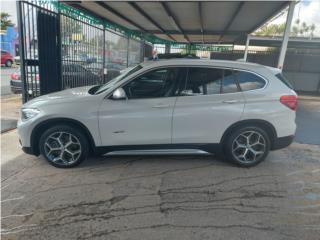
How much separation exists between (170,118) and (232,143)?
112 cm

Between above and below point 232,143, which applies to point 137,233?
below

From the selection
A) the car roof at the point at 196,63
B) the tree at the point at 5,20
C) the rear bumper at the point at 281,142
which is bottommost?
the rear bumper at the point at 281,142

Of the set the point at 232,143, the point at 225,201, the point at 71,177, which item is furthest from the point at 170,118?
the point at 71,177

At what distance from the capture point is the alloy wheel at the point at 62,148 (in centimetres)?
413

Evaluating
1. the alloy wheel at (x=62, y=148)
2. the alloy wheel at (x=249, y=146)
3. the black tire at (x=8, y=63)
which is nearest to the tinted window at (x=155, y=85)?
the alloy wheel at (x=62, y=148)

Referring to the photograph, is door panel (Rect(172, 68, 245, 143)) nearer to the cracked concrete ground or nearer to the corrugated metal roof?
the cracked concrete ground

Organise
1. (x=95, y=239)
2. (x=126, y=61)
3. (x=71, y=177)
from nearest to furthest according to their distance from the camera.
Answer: (x=95, y=239) < (x=71, y=177) < (x=126, y=61)

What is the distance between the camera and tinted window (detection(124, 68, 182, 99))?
13.7 ft

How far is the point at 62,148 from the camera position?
416 centimetres

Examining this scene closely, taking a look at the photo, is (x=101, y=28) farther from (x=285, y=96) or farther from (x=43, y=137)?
(x=285, y=96)

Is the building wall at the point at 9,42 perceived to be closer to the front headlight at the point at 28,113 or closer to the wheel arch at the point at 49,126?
the front headlight at the point at 28,113

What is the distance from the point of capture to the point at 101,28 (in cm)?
1068

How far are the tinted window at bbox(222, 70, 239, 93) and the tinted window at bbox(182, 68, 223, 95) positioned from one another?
81mm

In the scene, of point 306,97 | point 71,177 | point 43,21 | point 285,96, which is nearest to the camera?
point 71,177
